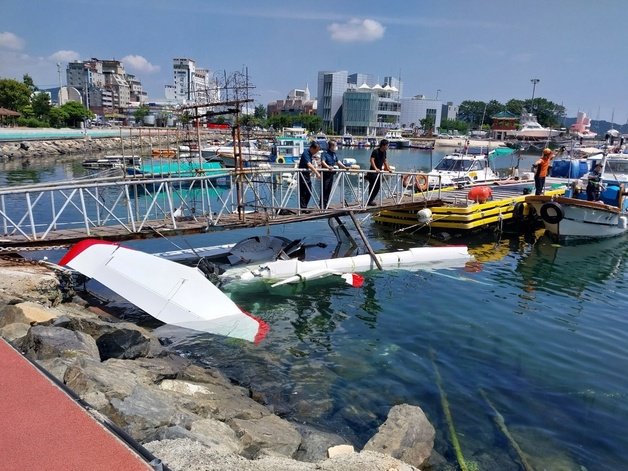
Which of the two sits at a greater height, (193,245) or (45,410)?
(45,410)

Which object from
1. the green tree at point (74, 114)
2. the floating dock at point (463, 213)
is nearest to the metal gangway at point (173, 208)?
the floating dock at point (463, 213)

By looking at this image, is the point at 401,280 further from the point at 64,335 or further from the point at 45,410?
the point at 45,410

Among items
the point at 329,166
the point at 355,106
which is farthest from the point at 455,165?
the point at 355,106

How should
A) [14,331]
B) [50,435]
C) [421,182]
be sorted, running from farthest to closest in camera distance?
[421,182] → [14,331] → [50,435]

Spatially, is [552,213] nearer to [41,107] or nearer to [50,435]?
[50,435]

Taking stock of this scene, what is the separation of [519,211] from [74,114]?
102129mm

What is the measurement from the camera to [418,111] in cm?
18000

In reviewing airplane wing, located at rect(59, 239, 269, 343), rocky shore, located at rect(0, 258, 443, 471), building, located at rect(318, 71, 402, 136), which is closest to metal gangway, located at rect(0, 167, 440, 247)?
airplane wing, located at rect(59, 239, 269, 343)

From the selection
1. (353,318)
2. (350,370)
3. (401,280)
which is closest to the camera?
(350,370)

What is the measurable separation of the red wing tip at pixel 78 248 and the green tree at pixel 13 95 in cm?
9543

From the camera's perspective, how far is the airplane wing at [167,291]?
10648mm

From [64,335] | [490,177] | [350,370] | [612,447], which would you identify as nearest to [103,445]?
[64,335]

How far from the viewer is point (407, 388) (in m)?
8.88

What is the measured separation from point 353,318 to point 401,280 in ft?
12.2
